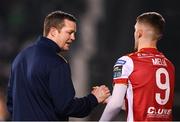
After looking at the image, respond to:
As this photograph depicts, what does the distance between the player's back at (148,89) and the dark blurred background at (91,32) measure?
3482mm

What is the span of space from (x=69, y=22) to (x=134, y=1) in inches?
146

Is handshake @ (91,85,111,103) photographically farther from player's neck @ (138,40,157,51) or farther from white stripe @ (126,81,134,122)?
player's neck @ (138,40,157,51)

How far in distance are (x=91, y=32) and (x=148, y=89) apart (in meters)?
4.42

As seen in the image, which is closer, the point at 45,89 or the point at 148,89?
the point at 148,89

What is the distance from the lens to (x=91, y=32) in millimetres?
8586

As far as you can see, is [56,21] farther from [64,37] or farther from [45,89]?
[45,89]

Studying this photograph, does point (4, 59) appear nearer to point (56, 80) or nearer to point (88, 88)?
point (88, 88)

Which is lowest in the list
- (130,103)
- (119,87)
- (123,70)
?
(130,103)

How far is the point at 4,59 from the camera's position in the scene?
28.7 ft

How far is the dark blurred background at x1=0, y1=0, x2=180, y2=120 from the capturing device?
314 inches

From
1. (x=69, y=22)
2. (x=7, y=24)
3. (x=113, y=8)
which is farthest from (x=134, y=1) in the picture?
(x=69, y=22)

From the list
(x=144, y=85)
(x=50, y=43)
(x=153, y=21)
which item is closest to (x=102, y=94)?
(x=144, y=85)

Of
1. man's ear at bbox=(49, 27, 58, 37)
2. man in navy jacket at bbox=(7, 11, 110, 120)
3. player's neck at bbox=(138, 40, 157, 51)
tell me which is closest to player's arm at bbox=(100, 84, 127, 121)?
man in navy jacket at bbox=(7, 11, 110, 120)

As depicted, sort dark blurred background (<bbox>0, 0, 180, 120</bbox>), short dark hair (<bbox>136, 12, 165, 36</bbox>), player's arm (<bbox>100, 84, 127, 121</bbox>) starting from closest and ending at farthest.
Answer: player's arm (<bbox>100, 84, 127, 121</bbox>)
short dark hair (<bbox>136, 12, 165, 36</bbox>)
dark blurred background (<bbox>0, 0, 180, 120</bbox>)
